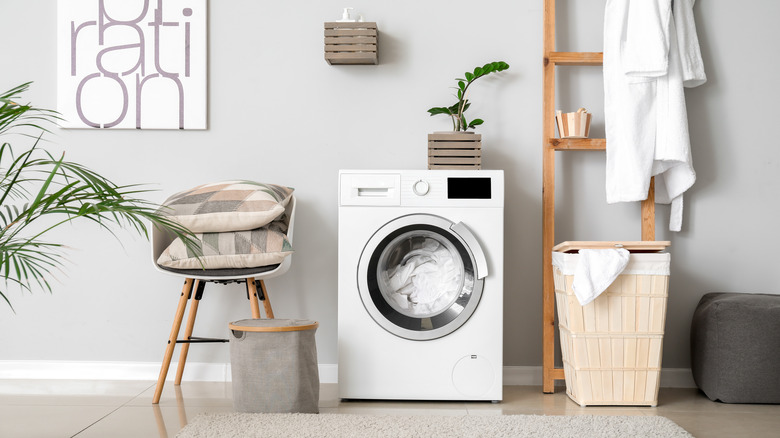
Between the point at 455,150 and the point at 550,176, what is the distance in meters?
0.43

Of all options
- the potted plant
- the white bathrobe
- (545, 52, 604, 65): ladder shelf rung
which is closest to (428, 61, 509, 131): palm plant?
the potted plant

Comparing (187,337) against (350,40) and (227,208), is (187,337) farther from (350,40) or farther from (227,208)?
(350,40)

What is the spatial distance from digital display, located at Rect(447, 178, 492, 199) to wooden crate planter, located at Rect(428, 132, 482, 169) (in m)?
0.11

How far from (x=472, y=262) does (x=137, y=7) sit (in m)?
1.84

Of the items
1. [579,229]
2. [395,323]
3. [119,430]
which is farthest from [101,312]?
[579,229]

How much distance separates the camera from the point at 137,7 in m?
2.82

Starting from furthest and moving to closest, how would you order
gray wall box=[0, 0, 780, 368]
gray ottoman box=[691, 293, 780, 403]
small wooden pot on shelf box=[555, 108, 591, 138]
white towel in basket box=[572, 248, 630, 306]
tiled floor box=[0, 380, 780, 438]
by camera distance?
1. gray wall box=[0, 0, 780, 368]
2. small wooden pot on shelf box=[555, 108, 591, 138]
3. gray ottoman box=[691, 293, 780, 403]
4. white towel in basket box=[572, 248, 630, 306]
5. tiled floor box=[0, 380, 780, 438]

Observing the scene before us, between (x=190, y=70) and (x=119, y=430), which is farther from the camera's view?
(x=190, y=70)

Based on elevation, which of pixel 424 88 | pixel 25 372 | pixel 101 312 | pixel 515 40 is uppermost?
pixel 515 40

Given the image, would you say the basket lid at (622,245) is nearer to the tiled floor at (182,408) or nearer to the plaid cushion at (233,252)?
the tiled floor at (182,408)

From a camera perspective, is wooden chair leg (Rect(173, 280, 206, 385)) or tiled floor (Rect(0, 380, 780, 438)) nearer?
tiled floor (Rect(0, 380, 780, 438))

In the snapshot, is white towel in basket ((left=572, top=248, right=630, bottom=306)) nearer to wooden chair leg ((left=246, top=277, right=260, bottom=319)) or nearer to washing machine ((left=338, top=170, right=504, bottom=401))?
washing machine ((left=338, top=170, right=504, bottom=401))

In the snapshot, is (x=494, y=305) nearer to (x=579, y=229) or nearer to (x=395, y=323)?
(x=395, y=323)

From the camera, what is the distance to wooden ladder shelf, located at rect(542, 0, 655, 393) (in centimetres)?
259
